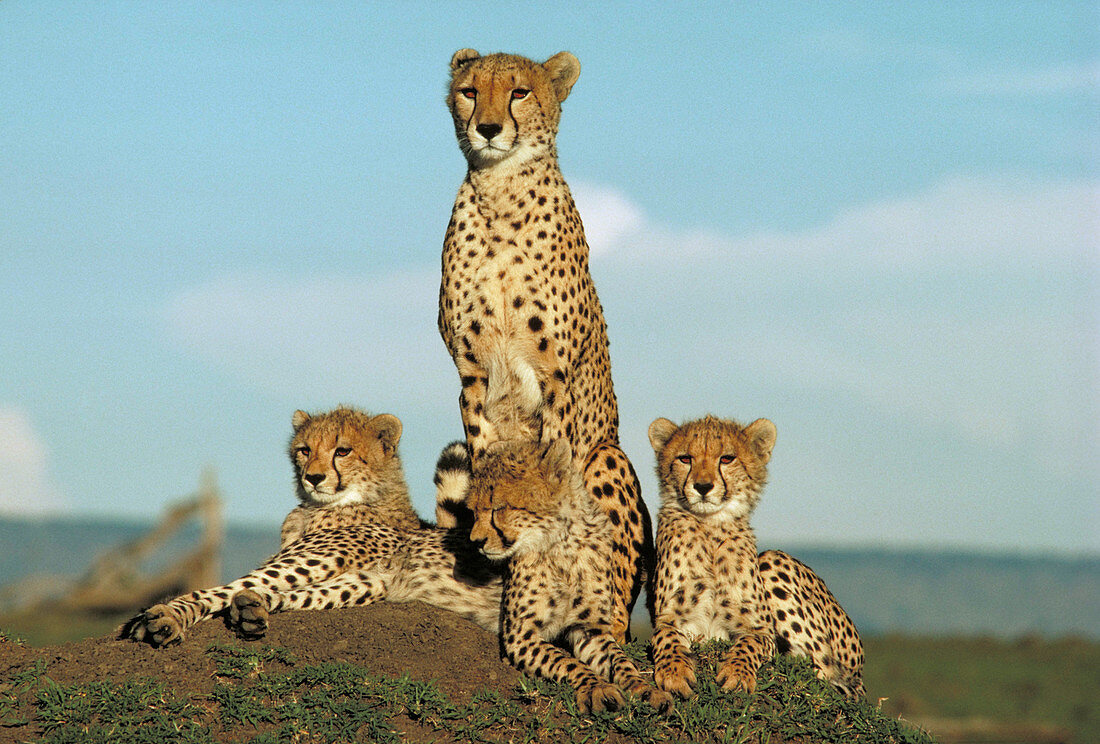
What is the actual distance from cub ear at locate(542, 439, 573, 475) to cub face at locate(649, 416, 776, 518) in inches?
19.8

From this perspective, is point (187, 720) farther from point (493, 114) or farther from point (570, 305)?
point (493, 114)

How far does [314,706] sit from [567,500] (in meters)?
1.23

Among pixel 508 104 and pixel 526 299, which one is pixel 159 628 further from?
pixel 508 104

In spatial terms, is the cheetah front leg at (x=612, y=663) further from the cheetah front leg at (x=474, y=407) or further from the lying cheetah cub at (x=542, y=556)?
the cheetah front leg at (x=474, y=407)

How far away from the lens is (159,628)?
471cm

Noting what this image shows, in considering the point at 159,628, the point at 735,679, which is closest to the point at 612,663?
the point at 735,679

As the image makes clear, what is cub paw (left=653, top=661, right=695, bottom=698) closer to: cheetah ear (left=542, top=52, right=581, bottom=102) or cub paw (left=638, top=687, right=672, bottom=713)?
cub paw (left=638, top=687, right=672, bottom=713)

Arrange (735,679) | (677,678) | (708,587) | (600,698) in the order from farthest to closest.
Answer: (708,587) < (735,679) < (677,678) < (600,698)

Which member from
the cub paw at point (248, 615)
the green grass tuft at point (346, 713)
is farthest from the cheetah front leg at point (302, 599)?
Result: the green grass tuft at point (346, 713)

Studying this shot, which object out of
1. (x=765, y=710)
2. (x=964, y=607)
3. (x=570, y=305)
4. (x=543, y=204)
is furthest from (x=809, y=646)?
(x=964, y=607)

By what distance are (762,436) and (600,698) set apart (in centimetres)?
146

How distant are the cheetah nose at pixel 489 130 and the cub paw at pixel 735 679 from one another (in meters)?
2.49

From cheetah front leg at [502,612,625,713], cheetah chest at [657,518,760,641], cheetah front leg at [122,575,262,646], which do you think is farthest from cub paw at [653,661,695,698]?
cheetah front leg at [122,575,262,646]

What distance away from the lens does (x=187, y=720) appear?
168 inches
